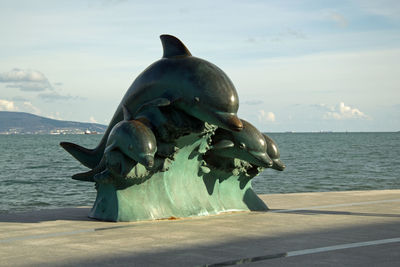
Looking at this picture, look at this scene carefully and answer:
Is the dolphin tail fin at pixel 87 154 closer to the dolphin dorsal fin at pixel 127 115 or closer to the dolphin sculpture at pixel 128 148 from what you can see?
the dolphin dorsal fin at pixel 127 115

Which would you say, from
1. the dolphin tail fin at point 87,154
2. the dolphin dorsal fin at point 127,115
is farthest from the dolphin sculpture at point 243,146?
the dolphin tail fin at point 87,154

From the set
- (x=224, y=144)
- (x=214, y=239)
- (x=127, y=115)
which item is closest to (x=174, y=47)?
(x=127, y=115)

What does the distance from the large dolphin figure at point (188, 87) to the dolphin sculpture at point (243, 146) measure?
108 centimetres

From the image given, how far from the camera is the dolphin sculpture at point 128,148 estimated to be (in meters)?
9.87

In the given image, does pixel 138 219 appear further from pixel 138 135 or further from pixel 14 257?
pixel 14 257

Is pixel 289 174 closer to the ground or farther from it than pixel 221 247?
closer to the ground

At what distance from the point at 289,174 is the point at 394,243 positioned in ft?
88.9

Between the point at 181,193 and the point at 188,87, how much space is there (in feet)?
7.60

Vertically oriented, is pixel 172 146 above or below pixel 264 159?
above

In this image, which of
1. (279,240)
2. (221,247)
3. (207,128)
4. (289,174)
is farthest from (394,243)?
(289,174)

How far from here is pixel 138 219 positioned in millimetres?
10523

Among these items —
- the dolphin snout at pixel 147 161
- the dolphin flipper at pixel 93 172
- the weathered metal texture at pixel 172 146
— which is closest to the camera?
the dolphin snout at pixel 147 161

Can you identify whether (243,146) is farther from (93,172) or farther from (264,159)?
(93,172)

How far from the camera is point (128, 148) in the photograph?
9945mm
